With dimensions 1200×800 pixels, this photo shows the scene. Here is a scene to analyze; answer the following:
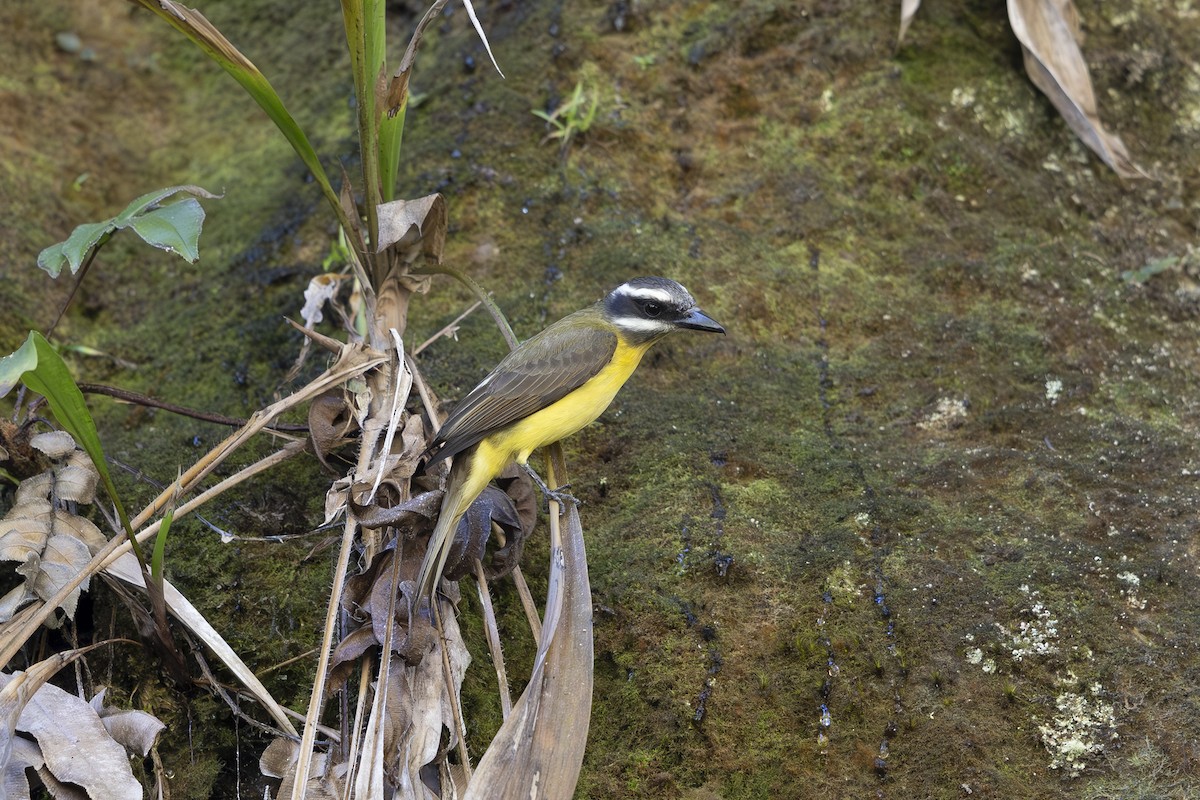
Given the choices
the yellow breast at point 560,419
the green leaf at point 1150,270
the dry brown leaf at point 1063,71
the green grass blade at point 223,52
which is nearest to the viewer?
the green grass blade at point 223,52

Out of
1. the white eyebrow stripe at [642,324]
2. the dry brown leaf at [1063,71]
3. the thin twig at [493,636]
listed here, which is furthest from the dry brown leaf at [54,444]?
the dry brown leaf at [1063,71]

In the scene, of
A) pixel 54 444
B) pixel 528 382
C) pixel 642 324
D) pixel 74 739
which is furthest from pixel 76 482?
pixel 642 324

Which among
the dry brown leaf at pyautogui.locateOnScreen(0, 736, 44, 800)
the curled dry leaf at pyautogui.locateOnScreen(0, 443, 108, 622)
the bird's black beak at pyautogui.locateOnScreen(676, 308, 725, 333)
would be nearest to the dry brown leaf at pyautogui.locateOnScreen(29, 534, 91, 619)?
the curled dry leaf at pyautogui.locateOnScreen(0, 443, 108, 622)

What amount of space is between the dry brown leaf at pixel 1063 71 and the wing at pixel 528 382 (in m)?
2.73

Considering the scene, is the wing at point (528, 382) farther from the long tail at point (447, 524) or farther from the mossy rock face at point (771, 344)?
the mossy rock face at point (771, 344)

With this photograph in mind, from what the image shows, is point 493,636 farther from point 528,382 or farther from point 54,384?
point 54,384

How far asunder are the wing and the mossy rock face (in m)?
0.47

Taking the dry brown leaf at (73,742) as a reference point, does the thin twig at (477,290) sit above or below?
above

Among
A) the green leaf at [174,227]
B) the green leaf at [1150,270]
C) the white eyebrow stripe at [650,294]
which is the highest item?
the green leaf at [174,227]

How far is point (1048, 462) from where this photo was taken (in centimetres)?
385

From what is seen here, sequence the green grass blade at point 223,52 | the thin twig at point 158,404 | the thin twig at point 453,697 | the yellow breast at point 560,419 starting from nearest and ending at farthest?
the thin twig at point 453,697 → the green grass blade at point 223,52 → the yellow breast at point 560,419 → the thin twig at point 158,404

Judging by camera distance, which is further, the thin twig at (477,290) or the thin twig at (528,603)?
the thin twig at (477,290)

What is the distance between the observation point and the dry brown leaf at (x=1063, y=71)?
5.03 metres

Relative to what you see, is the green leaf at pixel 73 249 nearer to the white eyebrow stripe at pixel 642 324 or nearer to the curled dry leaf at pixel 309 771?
the curled dry leaf at pixel 309 771
